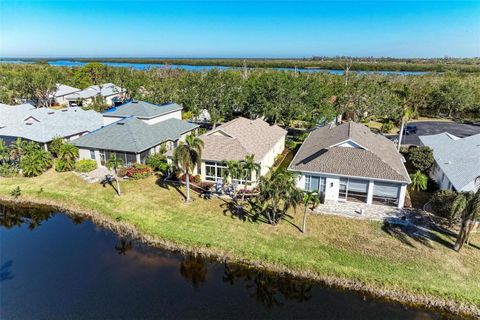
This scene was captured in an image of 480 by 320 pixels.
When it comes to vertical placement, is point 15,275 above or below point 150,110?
below

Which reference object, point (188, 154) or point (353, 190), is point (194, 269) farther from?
point (353, 190)

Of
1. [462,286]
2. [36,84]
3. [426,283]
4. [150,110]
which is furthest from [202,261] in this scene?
[36,84]

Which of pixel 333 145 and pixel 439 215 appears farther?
pixel 333 145

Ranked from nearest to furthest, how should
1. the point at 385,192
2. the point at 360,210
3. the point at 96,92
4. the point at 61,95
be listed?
the point at 360,210, the point at 385,192, the point at 61,95, the point at 96,92

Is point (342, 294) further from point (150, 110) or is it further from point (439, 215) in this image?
point (150, 110)

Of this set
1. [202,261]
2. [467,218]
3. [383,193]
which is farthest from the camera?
[383,193]

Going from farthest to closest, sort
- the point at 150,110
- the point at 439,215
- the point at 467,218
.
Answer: the point at 150,110, the point at 439,215, the point at 467,218

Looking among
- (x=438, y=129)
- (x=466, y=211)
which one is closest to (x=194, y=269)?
(x=466, y=211)

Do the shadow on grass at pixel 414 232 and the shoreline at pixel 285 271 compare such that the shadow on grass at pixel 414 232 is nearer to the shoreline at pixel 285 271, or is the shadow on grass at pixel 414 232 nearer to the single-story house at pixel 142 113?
the shoreline at pixel 285 271

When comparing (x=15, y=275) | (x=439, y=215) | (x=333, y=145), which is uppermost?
(x=333, y=145)
